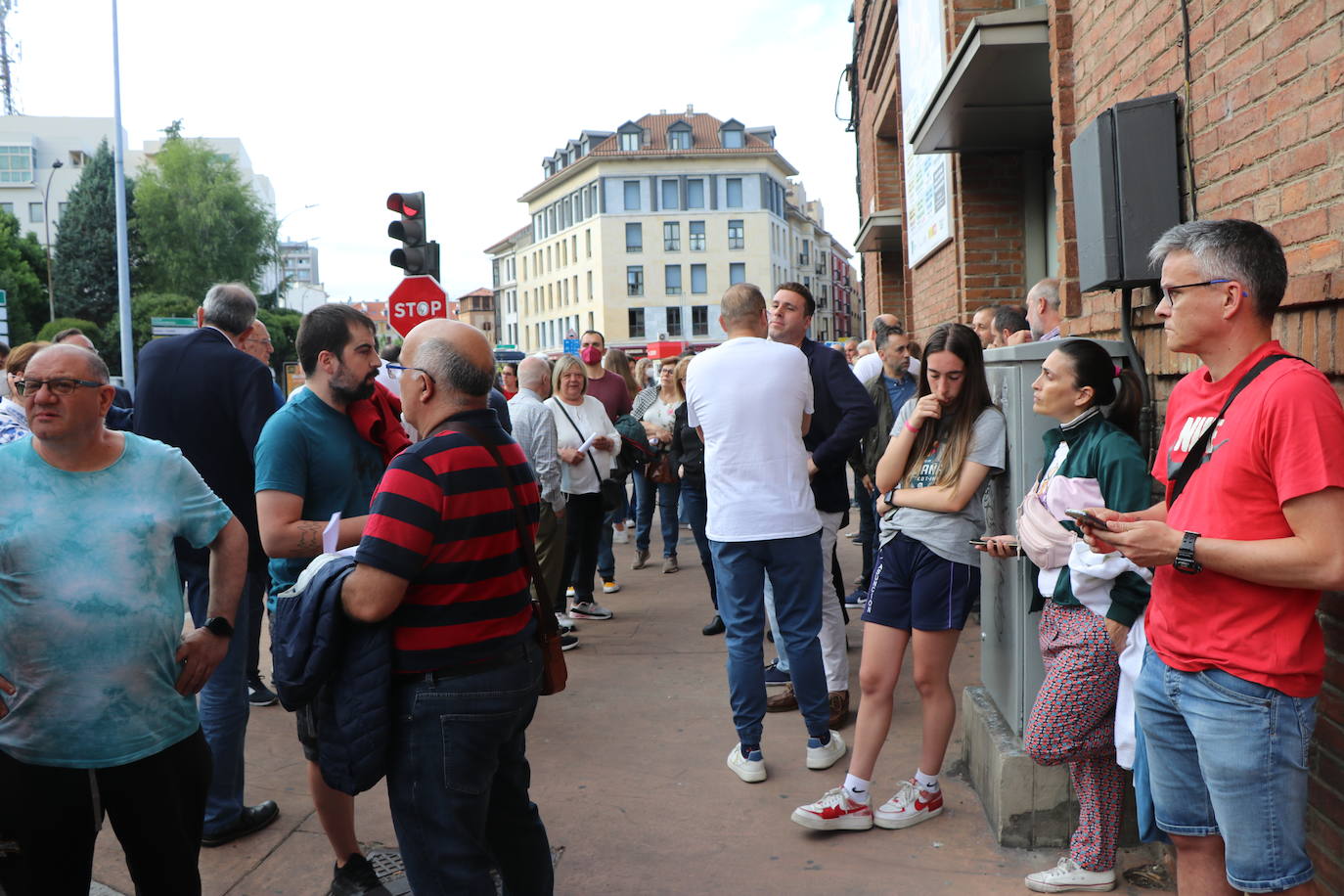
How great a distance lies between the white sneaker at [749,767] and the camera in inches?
178

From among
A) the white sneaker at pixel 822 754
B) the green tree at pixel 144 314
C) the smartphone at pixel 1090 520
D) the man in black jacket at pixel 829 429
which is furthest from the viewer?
the green tree at pixel 144 314

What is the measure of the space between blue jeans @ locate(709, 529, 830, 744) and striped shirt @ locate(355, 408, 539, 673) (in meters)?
1.83

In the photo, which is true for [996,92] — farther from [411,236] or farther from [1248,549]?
[411,236]

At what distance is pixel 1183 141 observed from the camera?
3617 mm

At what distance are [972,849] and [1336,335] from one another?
2183 millimetres

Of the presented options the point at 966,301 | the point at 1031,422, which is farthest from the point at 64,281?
the point at 1031,422

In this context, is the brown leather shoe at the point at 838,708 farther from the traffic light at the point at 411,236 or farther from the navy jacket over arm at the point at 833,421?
the traffic light at the point at 411,236

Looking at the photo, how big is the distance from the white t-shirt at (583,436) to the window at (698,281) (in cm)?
6544

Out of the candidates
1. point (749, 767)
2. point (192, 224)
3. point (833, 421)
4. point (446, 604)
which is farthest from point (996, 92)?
point (192, 224)

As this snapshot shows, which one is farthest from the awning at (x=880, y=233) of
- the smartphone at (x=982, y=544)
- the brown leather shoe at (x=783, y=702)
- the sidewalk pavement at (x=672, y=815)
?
the smartphone at (x=982, y=544)

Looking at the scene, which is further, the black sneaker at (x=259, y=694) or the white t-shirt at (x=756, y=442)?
the black sneaker at (x=259, y=694)

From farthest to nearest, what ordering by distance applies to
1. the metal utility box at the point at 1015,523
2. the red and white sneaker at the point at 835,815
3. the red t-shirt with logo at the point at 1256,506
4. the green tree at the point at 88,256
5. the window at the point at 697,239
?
the window at the point at 697,239, the green tree at the point at 88,256, the red and white sneaker at the point at 835,815, the metal utility box at the point at 1015,523, the red t-shirt with logo at the point at 1256,506

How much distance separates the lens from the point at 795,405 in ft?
15.0

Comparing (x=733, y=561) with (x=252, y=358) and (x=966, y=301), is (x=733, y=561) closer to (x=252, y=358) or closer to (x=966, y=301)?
(x=252, y=358)
